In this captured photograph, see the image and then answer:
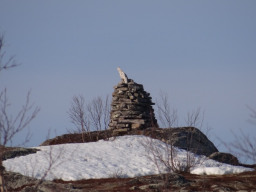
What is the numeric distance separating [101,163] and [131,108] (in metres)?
6.61

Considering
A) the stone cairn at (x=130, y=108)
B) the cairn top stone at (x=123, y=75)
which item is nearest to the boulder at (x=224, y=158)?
the stone cairn at (x=130, y=108)

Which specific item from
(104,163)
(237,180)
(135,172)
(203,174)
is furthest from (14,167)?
(237,180)

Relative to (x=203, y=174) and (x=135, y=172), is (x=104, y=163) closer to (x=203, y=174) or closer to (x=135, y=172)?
(x=135, y=172)

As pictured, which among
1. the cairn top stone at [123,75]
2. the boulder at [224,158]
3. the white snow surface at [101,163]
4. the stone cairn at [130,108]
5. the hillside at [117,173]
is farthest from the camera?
the cairn top stone at [123,75]

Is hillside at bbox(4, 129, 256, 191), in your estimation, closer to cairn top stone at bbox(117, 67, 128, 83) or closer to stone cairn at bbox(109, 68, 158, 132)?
stone cairn at bbox(109, 68, 158, 132)

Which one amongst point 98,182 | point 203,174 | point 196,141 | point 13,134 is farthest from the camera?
point 196,141

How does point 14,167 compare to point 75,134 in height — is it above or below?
below

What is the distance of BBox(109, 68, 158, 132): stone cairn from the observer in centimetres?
2262

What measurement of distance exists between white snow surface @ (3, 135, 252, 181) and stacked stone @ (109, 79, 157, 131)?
8.31 feet

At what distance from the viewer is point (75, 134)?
950 inches

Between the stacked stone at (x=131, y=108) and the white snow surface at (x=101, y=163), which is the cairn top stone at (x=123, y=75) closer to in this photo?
the stacked stone at (x=131, y=108)

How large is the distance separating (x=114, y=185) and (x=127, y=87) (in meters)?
11.4

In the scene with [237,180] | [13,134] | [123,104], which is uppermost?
[123,104]

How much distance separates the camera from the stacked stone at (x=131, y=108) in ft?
74.2
